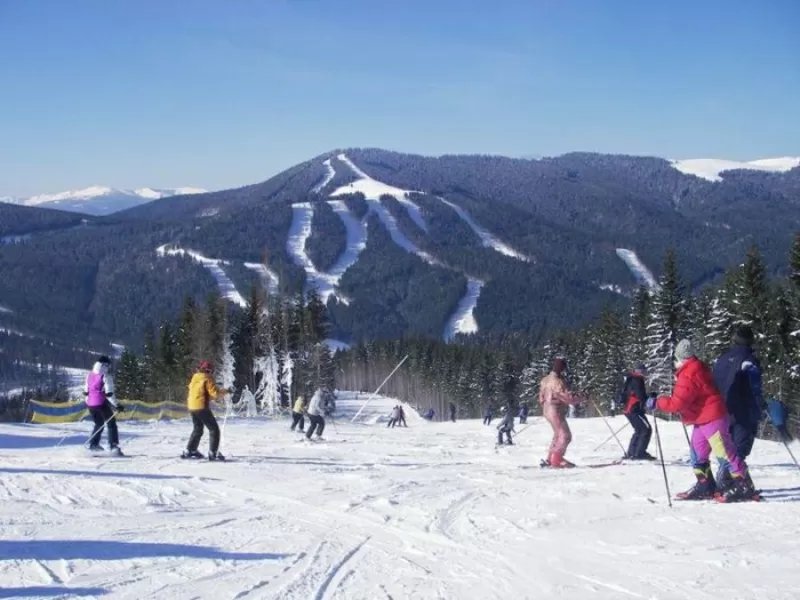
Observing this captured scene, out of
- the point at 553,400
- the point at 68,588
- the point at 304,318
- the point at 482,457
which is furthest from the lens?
the point at 304,318

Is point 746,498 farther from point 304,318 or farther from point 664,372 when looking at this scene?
point 304,318

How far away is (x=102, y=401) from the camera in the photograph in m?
13.7

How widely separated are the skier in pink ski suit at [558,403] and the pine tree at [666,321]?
1261 inches

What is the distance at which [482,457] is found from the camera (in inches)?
619

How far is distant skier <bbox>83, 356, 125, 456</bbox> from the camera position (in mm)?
13523

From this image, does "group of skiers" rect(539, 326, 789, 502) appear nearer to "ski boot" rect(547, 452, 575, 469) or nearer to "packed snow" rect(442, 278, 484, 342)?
"ski boot" rect(547, 452, 575, 469)

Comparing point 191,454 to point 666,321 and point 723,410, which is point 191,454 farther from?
point 666,321

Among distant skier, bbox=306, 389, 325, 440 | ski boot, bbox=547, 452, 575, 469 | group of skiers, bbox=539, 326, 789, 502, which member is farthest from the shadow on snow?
distant skier, bbox=306, 389, 325, 440

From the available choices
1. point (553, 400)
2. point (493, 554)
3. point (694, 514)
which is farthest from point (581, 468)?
point (493, 554)

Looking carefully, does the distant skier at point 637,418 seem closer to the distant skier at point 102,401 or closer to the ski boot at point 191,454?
the ski boot at point 191,454

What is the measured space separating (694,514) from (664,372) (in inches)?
1426

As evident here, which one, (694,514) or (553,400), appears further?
(553,400)

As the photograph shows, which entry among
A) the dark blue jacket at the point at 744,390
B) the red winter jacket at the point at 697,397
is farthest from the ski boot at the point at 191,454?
the dark blue jacket at the point at 744,390

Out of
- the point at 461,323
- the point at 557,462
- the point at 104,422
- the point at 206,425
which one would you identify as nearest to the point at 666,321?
the point at 557,462
